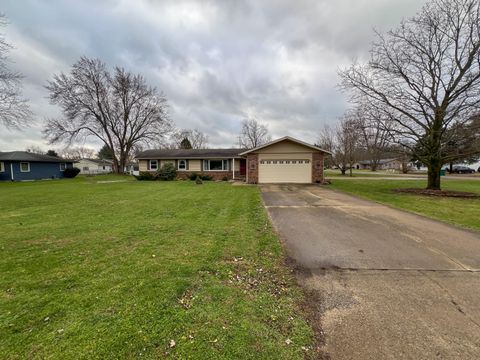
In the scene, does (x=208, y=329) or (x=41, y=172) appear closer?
(x=208, y=329)

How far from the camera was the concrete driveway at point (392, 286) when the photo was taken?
7.21ft

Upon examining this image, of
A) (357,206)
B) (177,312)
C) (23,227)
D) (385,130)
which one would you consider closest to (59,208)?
(23,227)

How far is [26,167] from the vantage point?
28.4m

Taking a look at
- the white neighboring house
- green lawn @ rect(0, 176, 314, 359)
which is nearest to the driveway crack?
green lawn @ rect(0, 176, 314, 359)

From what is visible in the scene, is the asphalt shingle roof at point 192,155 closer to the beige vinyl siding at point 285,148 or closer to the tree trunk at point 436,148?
the beige vinyl siding at point 285,148

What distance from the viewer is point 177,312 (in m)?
2.62

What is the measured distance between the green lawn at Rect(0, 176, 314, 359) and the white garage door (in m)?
14.2

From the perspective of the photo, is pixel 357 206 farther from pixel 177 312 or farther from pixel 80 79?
pixel 80 79

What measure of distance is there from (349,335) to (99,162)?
71981mm

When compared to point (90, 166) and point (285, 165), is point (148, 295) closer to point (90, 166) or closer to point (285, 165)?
point (285, 165)

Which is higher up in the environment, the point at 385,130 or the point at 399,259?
the point at 385,130

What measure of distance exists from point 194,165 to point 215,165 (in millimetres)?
2364

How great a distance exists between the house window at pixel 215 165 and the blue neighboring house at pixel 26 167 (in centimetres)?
2198

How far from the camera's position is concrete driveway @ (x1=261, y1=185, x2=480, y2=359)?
220cm
